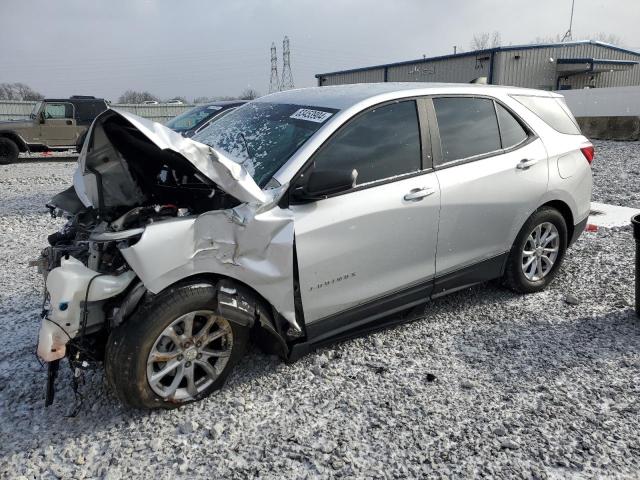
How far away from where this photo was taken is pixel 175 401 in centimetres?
290

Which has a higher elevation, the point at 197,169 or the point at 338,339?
the point at 197,169

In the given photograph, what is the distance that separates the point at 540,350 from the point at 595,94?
20.6 meters

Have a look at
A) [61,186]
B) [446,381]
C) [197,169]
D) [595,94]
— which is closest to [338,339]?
[446,381]

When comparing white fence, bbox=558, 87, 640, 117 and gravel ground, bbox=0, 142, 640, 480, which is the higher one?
white fence, bbox=558, 87, 640, 117

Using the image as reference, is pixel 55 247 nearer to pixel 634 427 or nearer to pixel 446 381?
pixel 446 381

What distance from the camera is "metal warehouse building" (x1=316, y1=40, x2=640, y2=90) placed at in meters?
31.9

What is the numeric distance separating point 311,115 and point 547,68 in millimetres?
35822

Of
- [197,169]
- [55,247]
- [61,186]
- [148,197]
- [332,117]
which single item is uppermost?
[332,117]

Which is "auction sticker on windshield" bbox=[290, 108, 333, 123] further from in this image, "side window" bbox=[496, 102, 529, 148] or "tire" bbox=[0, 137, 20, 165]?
"tire" bbox=[0, 137, 20, 165]

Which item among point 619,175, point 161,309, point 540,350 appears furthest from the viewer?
point 619,175

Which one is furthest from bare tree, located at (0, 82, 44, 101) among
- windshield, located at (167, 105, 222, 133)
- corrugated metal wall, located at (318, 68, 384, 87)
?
windshield, located at (167, 105, 222, 133)

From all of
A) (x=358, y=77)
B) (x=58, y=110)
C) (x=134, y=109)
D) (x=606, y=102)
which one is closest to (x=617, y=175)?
(x=606, y=102)

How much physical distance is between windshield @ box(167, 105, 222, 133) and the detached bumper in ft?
19.8

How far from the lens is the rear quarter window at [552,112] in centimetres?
434
